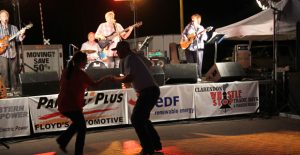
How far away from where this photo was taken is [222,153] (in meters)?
7.02

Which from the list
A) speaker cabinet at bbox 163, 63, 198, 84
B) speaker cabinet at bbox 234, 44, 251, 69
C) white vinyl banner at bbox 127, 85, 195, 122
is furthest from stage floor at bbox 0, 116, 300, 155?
speaker cabinet at bbox 234, 44, 251, 69

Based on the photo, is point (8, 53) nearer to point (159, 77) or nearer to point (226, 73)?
point (159, 77)

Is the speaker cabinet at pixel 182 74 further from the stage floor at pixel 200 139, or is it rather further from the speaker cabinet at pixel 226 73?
the stage floor at pixel 200 139

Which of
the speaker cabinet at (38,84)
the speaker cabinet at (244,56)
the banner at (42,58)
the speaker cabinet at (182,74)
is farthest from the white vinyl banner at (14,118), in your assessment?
the speaker cabinet at (244,56)

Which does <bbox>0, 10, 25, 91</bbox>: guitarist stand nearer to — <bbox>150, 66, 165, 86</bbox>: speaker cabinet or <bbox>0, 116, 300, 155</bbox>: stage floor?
<bbox>0, 116, 300, 155</bbox>: stage floor

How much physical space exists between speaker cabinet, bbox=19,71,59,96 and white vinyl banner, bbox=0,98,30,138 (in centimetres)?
41

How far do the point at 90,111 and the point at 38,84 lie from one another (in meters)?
1.40

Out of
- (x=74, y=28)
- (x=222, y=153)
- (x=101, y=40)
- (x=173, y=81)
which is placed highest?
(x=74, y=28)

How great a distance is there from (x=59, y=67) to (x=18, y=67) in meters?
1.38

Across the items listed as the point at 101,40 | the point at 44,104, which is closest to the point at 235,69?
the point at 101,40

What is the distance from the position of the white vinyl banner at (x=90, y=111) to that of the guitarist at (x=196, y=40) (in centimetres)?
435

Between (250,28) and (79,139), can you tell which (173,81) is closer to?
(250,28)

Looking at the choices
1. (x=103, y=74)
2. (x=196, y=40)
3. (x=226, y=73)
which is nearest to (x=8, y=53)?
(x=103, y=74)

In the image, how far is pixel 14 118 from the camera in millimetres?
8883
